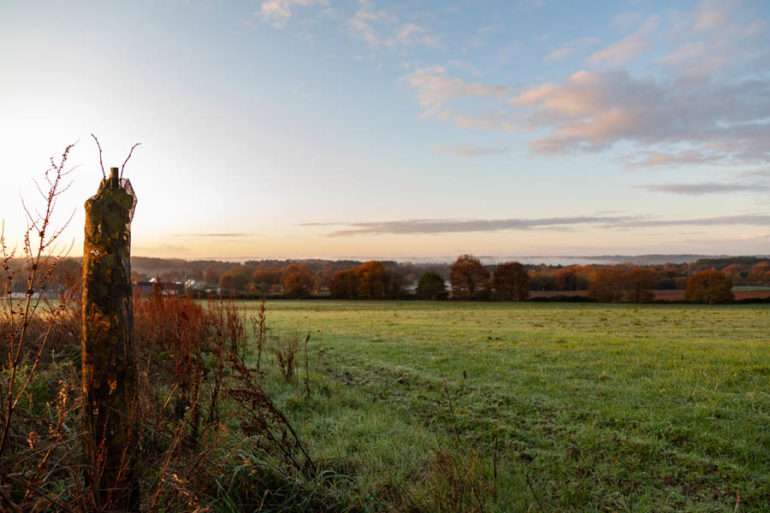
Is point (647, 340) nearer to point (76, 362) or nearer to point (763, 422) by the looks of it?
point (763, 422)

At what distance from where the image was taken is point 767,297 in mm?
44250

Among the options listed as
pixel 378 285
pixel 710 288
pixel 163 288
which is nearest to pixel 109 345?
pixel 163 288

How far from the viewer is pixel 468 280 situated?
5238 cm

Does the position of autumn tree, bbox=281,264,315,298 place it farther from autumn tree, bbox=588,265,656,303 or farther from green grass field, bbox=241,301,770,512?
green grass field, bbox=241,301,770,512

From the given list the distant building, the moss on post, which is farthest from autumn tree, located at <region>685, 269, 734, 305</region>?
the moss on post

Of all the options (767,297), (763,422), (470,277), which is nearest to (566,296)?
(470,277)

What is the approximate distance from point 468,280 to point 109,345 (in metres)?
50.3

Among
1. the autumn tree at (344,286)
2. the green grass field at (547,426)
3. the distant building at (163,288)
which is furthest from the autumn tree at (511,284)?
the distant building at (163,288)

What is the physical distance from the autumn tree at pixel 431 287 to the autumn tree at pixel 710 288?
23.6m

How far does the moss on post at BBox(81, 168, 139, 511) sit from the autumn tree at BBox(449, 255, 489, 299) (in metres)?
49.1

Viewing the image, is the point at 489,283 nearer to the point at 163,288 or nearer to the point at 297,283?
the point at 297,283

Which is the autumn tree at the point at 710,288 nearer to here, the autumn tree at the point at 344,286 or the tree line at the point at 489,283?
the tree line at the point at 489,283

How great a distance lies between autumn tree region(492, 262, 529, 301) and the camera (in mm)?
50875

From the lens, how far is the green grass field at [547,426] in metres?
4.58
